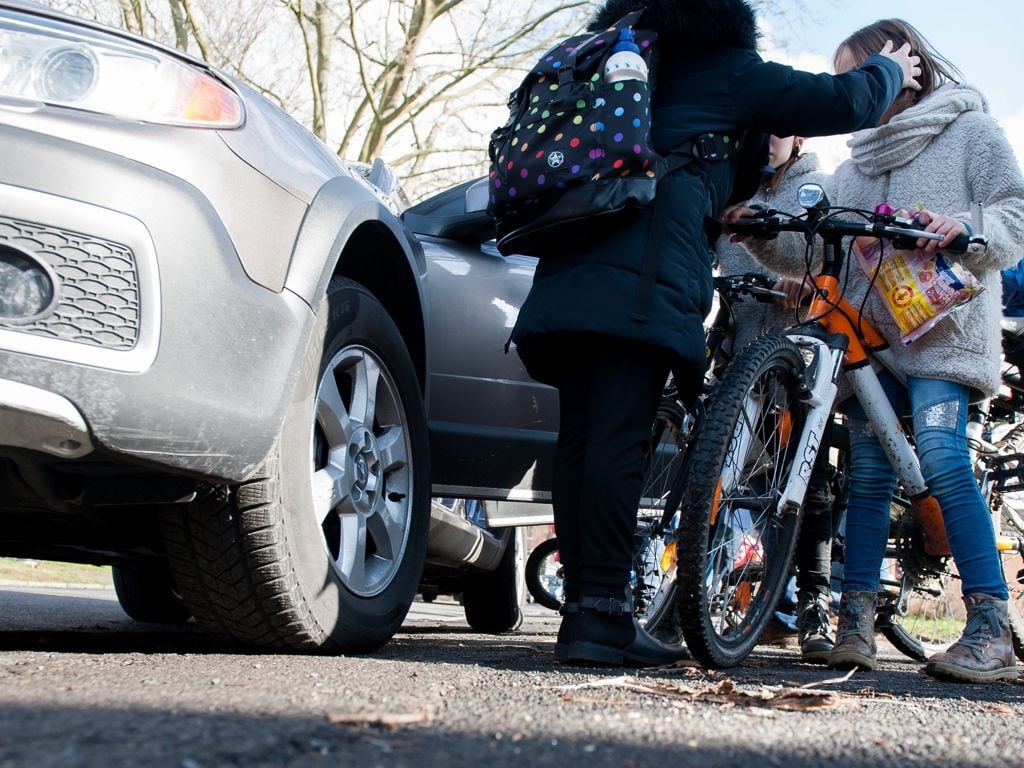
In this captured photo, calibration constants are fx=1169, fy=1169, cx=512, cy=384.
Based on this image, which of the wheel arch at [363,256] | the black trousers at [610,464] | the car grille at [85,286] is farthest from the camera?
the black trousers at [610,464]

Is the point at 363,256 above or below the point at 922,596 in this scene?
above

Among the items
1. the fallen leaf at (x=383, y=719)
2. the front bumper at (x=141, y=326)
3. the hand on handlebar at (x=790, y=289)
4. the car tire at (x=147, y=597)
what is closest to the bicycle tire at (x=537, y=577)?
the car tire at (x=147, y=597)

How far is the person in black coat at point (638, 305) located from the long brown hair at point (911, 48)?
70cm

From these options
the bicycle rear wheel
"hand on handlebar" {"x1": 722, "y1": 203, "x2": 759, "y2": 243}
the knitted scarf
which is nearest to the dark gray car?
"hand on handlebar" {"x1": 722, "y1": 203, "x2": 759, "y2": 243}

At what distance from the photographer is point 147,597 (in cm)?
488

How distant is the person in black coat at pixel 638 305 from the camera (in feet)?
8.78

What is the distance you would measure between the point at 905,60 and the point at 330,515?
2.08 metres

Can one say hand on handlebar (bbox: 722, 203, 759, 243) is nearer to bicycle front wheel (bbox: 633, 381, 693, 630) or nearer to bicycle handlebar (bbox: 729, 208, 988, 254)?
bicycle handlebar (bbox: 729, 208, 988, 254)

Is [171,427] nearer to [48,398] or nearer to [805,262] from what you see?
[48,398]

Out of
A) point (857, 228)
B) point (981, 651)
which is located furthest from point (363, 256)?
point (981, 651)

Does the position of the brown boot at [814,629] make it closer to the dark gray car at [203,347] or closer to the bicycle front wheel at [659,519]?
the bicycle front wheel at [659,519]

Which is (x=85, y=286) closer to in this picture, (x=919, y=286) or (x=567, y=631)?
(x=567, y=631)

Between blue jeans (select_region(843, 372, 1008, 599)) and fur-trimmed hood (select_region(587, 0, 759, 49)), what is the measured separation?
48.3 inches

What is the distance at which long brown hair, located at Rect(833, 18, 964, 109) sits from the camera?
11.6ft
